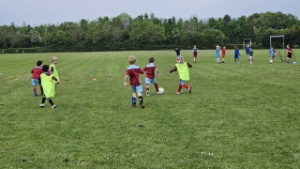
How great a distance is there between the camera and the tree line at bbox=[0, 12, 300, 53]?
11556 cm

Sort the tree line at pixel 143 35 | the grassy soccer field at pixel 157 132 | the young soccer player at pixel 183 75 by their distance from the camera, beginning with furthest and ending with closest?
the tree line at pixel 143 35 < the young soccer player at pixel 183 75 < the grassy soccer field at pixel 157 132

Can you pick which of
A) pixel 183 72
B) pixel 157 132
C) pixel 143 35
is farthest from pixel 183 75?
pixel 143 35

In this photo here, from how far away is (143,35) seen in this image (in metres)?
130

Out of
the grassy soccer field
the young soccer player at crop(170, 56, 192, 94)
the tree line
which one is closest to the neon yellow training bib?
the young soccer player at crop(170, 56, 192, 94)

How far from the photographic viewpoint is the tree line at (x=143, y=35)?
116m

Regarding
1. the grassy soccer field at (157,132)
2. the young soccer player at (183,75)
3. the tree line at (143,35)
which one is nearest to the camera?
the grassy soccer field at (157,132)

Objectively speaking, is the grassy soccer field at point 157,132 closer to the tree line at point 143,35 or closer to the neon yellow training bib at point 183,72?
the neon yellow training bib at point 183,72

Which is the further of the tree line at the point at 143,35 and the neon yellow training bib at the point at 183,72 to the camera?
the tree line at the point at 143,35

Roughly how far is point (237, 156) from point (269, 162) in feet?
2.03

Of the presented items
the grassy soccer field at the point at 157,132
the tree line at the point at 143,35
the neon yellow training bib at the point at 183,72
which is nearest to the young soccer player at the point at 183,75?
the neon yellow training bib at the point at 183,72

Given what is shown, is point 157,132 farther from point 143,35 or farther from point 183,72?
point 143,35

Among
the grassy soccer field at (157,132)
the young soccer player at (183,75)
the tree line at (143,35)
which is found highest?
the tree line at (143,35)

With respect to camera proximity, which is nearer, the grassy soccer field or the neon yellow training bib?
the grassy soccer field

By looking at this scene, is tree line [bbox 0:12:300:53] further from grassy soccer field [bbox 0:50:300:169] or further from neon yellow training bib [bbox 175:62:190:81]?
grassy soccer field [bbox 0:50:300:169]
